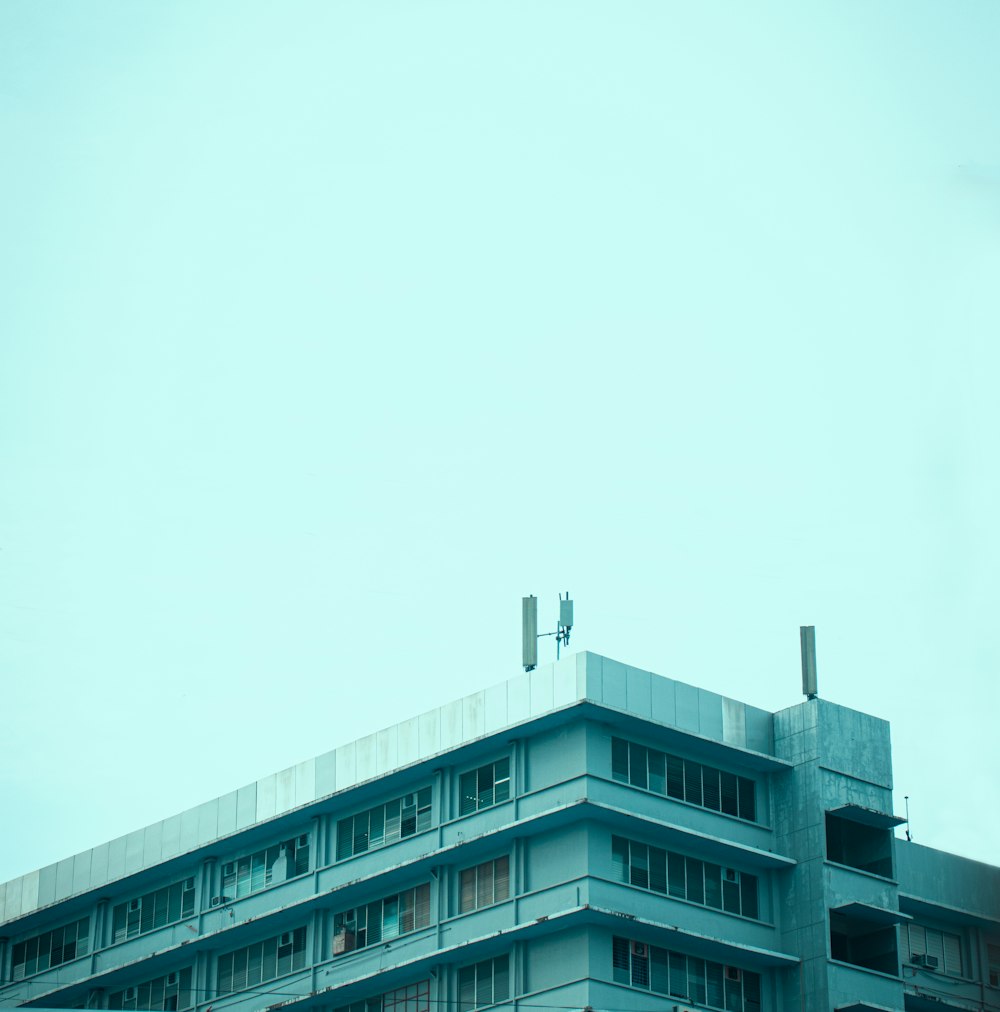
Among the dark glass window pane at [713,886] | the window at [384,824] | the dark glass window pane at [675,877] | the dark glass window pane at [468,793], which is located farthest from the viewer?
the window at [384,824]

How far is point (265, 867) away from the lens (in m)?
80.7

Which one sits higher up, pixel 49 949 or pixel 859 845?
pixel 859 845

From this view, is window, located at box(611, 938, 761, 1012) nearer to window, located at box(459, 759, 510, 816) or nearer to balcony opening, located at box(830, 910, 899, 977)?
balcony opening, located at box(830, 910, 899, 977)

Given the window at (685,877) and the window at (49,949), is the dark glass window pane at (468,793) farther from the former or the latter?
the window at (49,949)

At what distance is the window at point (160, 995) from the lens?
82.3 m

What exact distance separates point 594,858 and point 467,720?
7.60 meters

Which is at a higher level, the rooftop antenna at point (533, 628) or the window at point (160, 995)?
the rooftop antenna at point (533, 628)

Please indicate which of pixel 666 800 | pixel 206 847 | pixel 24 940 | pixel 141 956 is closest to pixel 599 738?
pixel 666 800

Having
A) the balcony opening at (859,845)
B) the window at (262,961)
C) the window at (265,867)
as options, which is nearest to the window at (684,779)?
the balcony opening at (859,845)

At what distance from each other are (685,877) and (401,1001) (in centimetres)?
1157

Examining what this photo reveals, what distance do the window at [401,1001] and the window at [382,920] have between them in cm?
203

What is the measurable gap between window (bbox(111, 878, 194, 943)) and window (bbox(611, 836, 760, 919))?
21883 mm

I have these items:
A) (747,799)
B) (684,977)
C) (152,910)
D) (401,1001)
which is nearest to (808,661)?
(747,799)

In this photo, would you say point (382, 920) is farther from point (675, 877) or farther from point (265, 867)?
point (675, 877)
